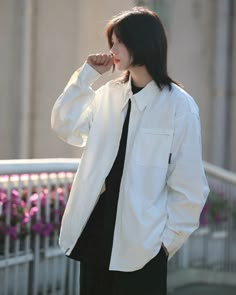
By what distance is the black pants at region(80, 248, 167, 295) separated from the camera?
2414 millimetres

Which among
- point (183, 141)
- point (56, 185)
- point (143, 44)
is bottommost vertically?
point (56, 185)

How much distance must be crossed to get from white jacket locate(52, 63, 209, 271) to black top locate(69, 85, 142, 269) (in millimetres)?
27

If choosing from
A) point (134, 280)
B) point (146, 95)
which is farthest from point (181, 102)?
point (134, 280)

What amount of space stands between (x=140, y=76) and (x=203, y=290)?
279 cm

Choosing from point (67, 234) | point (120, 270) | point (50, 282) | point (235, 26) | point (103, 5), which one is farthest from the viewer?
point (235, 26)

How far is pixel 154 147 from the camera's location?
2391mm

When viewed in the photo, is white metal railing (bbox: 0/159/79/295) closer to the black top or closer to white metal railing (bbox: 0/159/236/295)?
white metal railing (bbox: 0/159/236/295)

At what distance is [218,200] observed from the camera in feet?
16.2

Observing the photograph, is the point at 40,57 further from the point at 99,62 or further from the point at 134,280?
the point at 134,280

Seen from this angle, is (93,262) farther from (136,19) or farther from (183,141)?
(136,19)

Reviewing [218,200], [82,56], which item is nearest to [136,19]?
[218,200]

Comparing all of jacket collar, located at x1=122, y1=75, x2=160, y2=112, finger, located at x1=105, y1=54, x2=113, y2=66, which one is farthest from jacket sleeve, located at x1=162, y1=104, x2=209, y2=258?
finger, located at x1=105, y1=54, x2=113, y2=66

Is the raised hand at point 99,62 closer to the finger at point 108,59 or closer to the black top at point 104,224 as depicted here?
the finger at point 108,59

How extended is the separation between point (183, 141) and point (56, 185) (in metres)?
1.70
